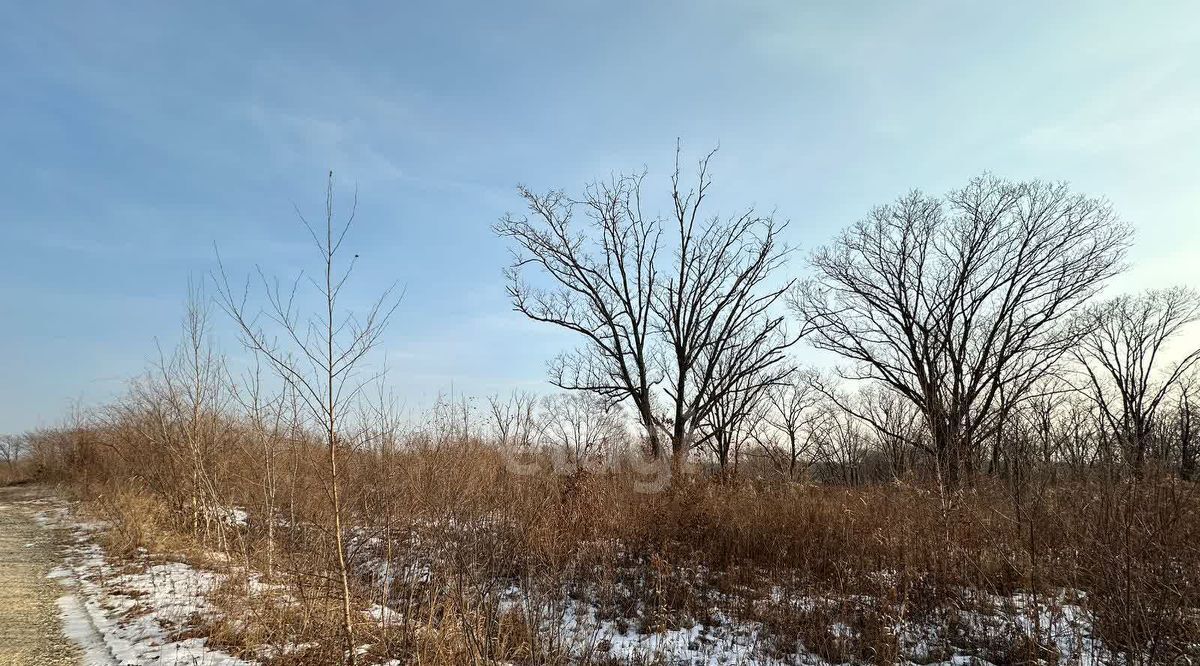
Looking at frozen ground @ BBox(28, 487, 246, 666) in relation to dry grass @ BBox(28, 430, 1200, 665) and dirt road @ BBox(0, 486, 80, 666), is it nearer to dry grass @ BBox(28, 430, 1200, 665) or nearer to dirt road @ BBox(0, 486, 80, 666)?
dirt road @ BBox(0, 486, 80, 666)

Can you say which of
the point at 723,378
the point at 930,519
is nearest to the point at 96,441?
the point at 723,378

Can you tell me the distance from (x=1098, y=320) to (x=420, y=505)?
92.5 ft

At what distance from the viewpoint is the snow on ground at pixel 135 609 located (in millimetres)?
4816

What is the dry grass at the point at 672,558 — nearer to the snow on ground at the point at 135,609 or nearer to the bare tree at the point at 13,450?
the snow on ground at the point at 135,609

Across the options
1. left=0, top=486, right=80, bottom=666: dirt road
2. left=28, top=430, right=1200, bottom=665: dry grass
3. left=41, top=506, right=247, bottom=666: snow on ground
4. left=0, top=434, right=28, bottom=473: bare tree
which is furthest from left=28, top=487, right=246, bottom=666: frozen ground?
left=0, top=434, right=28, bottom=473: bare tree

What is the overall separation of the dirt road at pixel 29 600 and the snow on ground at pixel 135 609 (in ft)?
0.45

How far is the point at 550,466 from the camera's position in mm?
12164

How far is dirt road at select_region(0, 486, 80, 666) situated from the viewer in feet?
15.7

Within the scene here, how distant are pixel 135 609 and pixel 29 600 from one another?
1.53m

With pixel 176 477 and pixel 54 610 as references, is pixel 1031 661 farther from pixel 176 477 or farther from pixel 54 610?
pixel 176 477

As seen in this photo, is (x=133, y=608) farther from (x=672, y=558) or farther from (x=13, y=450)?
(x=13, y=450)

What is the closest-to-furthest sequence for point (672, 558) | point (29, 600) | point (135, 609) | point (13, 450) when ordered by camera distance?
point (135, 609) → point (29, 600) → point (672, 558) → point (13, 450)

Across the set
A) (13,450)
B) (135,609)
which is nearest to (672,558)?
(135,609)

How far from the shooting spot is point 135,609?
5.92 m
